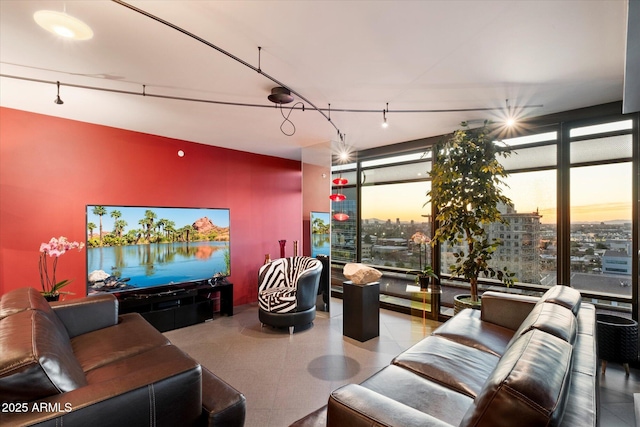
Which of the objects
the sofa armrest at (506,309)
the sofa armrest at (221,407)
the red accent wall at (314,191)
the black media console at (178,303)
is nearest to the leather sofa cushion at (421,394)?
the sofa armrest at (221,407)

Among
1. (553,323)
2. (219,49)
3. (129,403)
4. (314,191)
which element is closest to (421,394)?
(553,323)

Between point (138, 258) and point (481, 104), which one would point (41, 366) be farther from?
point (481, 104)

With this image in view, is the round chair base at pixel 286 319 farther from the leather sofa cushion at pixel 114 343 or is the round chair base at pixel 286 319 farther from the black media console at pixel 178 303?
the leather sofa cushion at pixel 114 343

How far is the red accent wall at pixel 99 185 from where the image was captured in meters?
3.27

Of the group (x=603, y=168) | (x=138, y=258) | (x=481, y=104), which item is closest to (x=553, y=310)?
(x=481, y=104)

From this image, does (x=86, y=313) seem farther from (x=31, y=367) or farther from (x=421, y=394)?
(x=421, y=394)

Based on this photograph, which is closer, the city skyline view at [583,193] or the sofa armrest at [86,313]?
the sofa armrest at [86,313]

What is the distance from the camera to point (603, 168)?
3.25 meters

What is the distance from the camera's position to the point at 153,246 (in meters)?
4.07

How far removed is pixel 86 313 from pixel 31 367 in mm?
1665

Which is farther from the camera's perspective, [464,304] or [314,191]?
[314,191]

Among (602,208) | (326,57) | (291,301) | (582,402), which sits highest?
(326,57)

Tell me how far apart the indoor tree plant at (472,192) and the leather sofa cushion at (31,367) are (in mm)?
3647

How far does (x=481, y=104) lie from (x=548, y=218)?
166 cm
